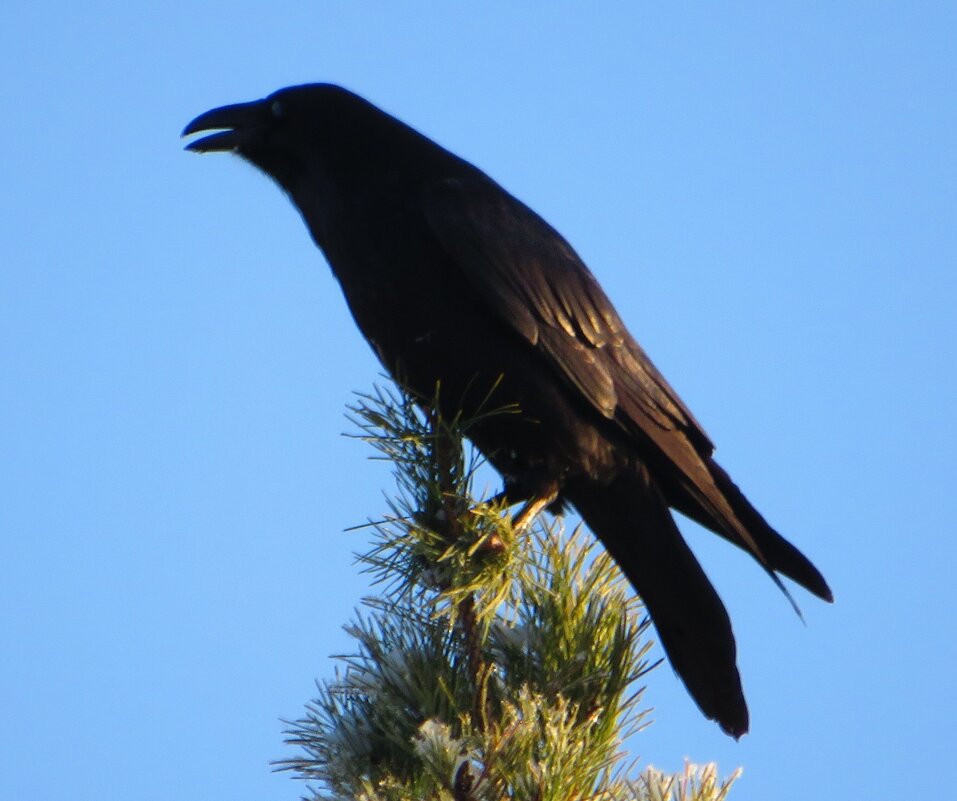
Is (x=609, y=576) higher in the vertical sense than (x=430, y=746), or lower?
higher

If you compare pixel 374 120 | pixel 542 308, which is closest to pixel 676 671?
pixel 542 308

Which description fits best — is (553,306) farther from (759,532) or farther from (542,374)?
(759,532)

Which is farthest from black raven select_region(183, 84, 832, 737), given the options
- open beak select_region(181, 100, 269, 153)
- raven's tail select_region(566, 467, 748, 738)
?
open beak select_region(181, 100, 269, 153)

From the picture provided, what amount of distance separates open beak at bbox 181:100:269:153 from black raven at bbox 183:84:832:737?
68 centimetres

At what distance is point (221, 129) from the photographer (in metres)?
5.50

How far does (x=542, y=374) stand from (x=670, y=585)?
860mm

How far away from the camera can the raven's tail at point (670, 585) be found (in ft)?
13.0

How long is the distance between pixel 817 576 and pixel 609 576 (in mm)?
1260

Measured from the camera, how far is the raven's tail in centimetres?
397

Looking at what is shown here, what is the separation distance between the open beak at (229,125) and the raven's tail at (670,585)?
2.24 metres

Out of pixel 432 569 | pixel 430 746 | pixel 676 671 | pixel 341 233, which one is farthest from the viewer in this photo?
pixel 341 233

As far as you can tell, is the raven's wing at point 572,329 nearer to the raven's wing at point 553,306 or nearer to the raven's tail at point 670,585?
the raven's wing at point 553,306

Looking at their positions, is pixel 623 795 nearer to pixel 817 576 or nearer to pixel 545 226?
pixel 817 576

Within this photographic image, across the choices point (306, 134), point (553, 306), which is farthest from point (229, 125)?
point (553, 306)
